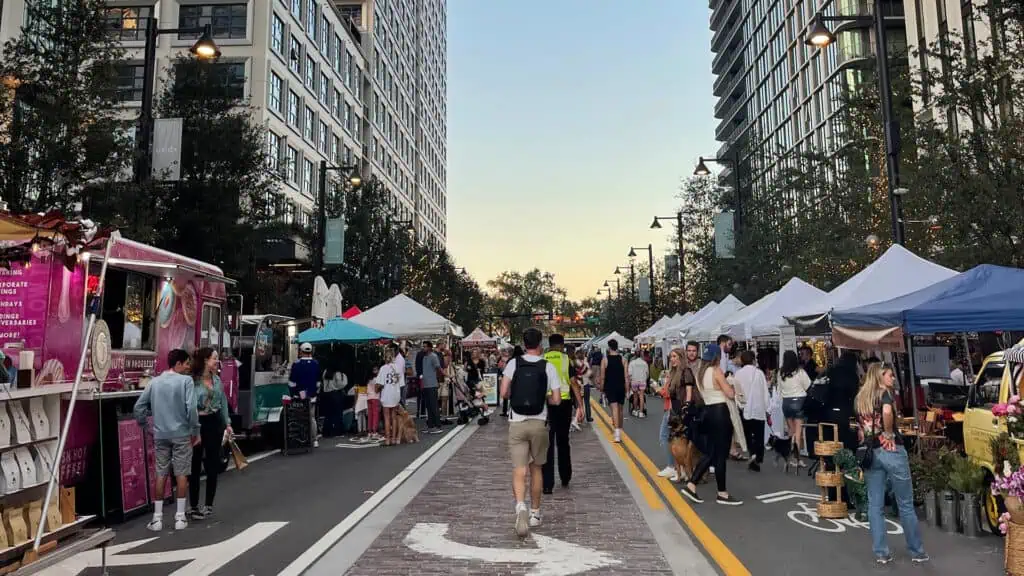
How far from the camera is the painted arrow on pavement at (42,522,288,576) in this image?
596 centimetres

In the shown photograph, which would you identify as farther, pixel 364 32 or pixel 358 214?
pixel 364 32

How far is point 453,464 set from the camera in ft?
38.4

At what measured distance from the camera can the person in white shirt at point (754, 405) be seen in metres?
11.3

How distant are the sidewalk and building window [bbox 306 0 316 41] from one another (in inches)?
1680

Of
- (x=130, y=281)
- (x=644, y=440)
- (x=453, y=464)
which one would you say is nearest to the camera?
(x=130, y=281)

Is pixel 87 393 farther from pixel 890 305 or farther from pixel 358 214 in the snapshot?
pixel 358 214

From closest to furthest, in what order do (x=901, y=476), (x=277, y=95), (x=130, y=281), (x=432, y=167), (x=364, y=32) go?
(x=901, y=476) → (x=130, y=281) → (x=277, y=95) → (x=364, y=32) → (x=432, y=167)

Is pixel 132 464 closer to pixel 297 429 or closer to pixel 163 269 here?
pixel 163 269

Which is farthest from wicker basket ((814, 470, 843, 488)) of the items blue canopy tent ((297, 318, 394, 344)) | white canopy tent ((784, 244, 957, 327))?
blue canopy tent ((297, 318, 394, 344))

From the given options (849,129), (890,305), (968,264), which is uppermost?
(849,129)

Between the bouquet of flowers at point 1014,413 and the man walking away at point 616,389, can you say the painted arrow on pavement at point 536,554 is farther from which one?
the man walking away at point 616,389

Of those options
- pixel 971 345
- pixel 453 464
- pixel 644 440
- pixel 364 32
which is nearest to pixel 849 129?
pixel 971 345

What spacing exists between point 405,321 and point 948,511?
1413 centimetres

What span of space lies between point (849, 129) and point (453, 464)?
15.9 m
